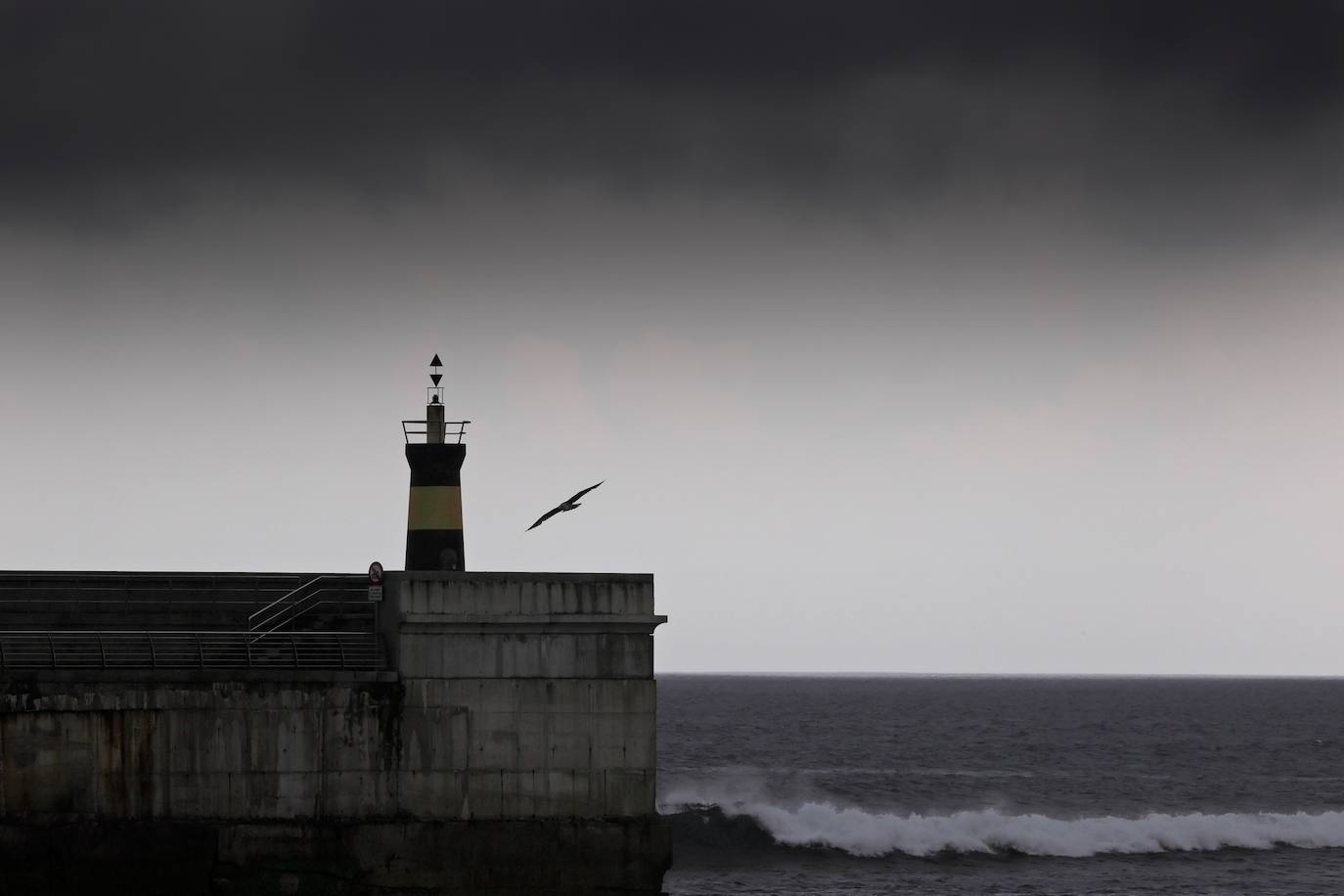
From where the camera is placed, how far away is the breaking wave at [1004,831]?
50.3 meters

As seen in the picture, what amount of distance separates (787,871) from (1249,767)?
1653 inches

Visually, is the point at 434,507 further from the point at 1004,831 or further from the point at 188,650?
the point at 1004,831

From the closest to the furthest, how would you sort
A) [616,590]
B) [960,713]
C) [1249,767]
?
1. [616,590]
2. [1249,767]
3. [960,713]

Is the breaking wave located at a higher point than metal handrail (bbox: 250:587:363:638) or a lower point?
lower

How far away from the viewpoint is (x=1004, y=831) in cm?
A: 5122

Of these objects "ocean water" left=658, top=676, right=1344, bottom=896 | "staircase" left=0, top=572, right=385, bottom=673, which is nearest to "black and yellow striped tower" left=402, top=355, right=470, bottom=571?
"staircase" left=0, top=572, right=385, bottom=673

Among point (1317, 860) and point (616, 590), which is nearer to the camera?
point (616, 590)

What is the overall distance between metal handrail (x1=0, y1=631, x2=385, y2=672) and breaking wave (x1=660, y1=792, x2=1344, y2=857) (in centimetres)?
2318

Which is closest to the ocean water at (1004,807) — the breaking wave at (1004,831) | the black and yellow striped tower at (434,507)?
the breaking wave at (1004,831)

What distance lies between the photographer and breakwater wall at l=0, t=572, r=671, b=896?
1090 inches

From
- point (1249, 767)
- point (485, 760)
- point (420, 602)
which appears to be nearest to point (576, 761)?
point (485, 760)

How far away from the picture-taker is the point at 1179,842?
5166 centimetres

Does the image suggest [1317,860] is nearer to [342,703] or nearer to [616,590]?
[616,590]

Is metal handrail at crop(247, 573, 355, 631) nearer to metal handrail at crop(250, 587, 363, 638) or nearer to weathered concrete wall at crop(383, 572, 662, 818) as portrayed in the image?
metal handrail at crop(250, 587, 363, 638)
